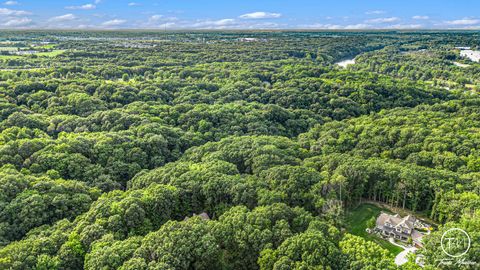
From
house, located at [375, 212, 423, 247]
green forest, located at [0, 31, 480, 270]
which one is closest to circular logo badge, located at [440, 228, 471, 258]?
green forest, located at [0, 31, 480, 270]

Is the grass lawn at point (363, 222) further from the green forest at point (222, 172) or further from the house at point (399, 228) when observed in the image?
the house at point (399, 228)

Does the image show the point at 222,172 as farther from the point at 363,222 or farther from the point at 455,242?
the point at 455,242

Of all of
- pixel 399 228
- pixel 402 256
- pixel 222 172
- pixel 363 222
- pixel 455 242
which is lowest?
pixel 402 256

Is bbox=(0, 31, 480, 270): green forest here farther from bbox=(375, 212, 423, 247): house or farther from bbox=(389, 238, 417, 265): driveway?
bbox=(375, 212, 423, 247): house

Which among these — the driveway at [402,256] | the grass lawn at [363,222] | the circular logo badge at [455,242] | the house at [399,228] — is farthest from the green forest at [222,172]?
the house at [399,228]

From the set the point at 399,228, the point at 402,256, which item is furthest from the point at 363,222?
the point at 402,256

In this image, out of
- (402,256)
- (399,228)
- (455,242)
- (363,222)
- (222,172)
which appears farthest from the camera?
(222,172)
